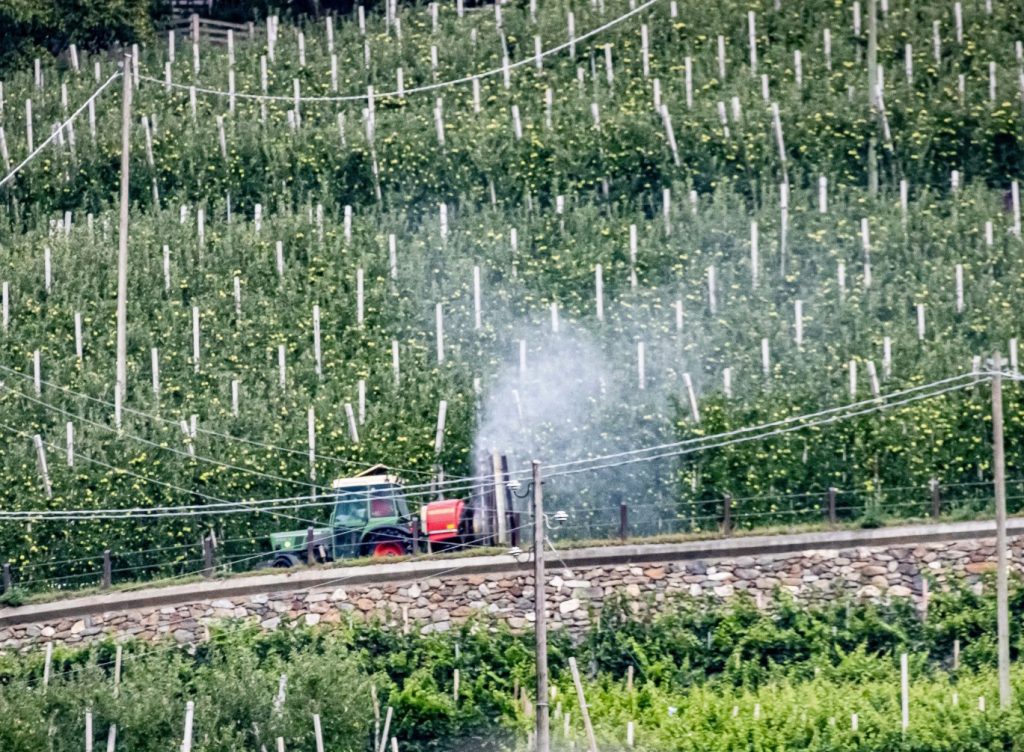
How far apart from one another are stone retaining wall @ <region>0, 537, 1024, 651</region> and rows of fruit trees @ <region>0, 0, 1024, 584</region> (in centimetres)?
135

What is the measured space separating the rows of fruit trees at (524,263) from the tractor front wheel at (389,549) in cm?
Result: 92

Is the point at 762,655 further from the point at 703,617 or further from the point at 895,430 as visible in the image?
the point at 895,430

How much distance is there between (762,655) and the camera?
29078 millimetres

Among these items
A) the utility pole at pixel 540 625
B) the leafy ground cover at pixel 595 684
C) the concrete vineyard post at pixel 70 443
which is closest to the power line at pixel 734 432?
the leafy ground cover at pixel 595 684

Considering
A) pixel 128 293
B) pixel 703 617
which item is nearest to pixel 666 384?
pixel 703 617

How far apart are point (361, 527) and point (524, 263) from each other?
25.3ft

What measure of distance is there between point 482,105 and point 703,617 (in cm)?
1586

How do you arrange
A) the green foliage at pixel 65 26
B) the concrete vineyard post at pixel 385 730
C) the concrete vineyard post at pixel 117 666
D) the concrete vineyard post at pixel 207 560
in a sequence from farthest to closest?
the green foliage at pixel 65 26, the concrete vineyard post at pixel 207 560, the concrete vineyard post at pixel 117 666, the concrete vineyard post at pixel 385 730

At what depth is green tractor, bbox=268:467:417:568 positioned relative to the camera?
30.9 meters

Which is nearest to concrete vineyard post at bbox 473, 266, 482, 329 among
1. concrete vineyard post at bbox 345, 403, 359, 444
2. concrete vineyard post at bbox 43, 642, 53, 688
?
concrete vineyard post at bbox 345, 403, 359, 444

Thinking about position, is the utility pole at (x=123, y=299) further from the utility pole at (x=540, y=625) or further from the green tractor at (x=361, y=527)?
the utility pole at (x=540, y=625)

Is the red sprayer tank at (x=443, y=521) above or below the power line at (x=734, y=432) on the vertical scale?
below

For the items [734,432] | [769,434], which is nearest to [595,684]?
[734,432]

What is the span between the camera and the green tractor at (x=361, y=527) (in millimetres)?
30922
